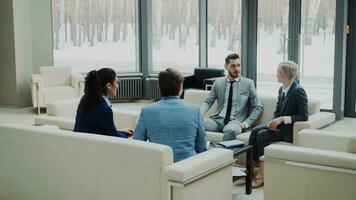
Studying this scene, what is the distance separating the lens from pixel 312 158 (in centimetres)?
341

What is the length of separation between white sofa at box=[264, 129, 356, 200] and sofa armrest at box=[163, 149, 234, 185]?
36 centimetres

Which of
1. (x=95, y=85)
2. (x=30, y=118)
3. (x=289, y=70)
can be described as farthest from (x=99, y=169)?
(x=30, y=118)

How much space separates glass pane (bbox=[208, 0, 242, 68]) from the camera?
31.4 ft

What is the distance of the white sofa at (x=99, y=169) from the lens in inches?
122

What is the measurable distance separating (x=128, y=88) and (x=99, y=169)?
269 inches

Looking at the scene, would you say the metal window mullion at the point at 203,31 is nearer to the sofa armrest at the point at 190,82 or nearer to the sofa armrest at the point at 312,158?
the sofa armrest at the point at 190,82

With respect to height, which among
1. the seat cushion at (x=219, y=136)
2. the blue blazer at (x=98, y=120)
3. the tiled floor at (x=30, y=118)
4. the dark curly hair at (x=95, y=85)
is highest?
the dark curly hair at (x=95, y=85)

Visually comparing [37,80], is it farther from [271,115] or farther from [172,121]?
[172,121]

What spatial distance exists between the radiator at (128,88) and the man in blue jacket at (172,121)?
6.60 meters

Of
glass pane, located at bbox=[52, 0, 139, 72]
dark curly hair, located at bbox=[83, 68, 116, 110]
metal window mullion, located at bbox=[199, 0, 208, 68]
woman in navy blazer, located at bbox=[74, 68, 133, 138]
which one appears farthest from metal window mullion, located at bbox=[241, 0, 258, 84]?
woman in navy blazer, located at bbox=[74, 68, 133, 138]

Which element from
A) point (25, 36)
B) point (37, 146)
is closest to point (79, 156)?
point (37, 146)

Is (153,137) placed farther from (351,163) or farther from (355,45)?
(355,45)

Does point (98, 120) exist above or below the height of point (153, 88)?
above

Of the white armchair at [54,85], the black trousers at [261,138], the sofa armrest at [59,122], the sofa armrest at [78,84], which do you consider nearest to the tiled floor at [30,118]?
the white armchair at [54,85]
